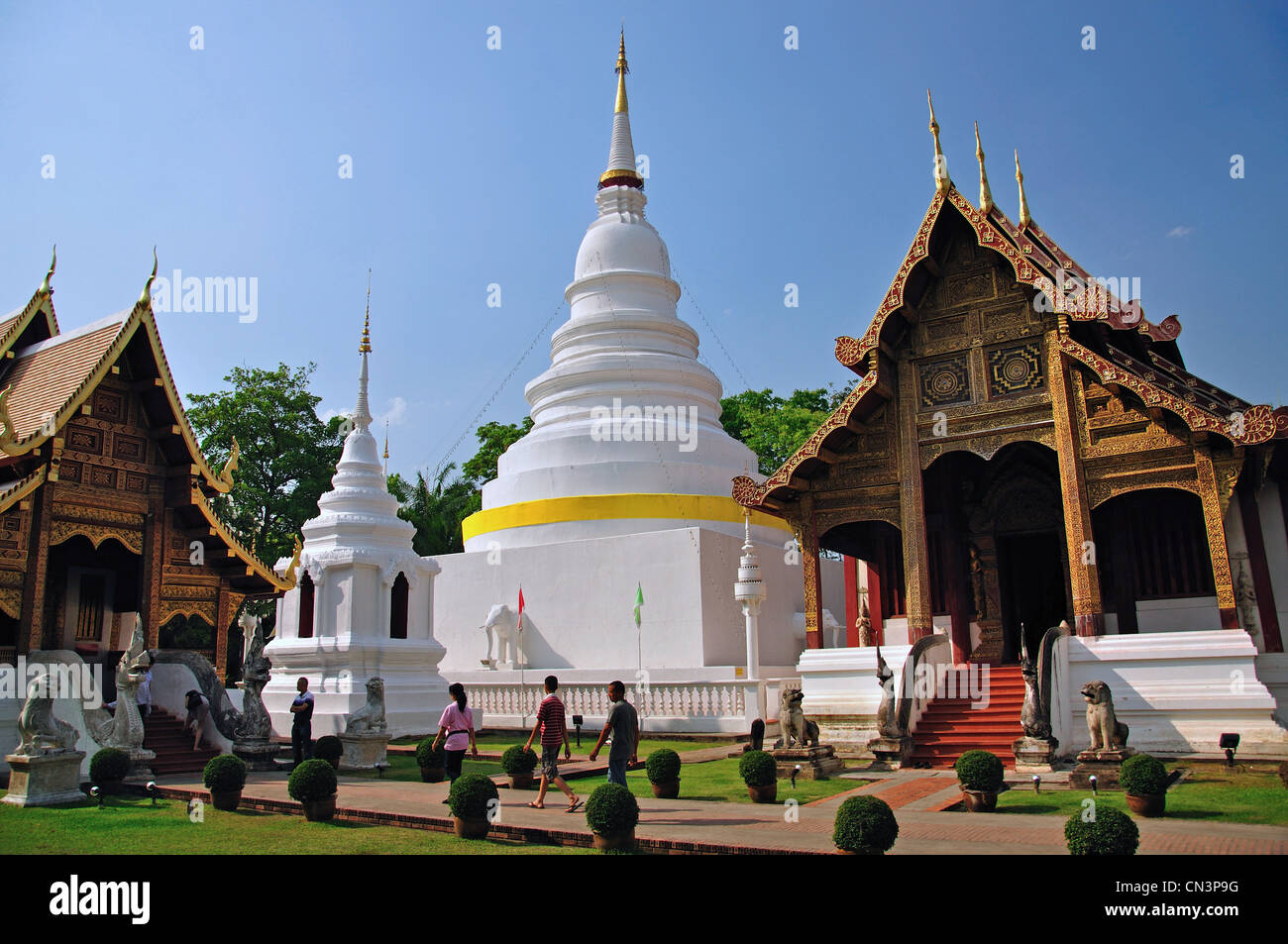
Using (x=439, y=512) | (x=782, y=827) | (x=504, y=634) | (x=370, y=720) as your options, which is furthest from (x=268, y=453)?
(x=782, y=827)

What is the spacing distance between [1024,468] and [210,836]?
1459 cm

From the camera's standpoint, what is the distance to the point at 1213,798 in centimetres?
1010

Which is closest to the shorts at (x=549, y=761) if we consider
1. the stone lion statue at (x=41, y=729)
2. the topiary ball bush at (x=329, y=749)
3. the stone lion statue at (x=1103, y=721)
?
the topiary ball bush at (x=329, y=749)

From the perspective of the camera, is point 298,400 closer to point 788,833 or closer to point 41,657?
point 41,657

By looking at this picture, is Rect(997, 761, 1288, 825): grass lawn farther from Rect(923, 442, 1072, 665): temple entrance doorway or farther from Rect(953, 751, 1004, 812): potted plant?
Rect(923, 442, 1072, 665): temple entrance doorway

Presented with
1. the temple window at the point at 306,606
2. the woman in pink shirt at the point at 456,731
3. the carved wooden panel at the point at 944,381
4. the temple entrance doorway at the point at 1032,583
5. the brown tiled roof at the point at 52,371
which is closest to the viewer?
the woman in pink shirt at the point at 456,731

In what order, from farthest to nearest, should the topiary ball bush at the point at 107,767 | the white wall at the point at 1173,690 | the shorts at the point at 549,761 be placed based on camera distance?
the white wall at the point at 1173,690
the topiary ball bush at the point at 107,767
the shorts at the point at 549,761

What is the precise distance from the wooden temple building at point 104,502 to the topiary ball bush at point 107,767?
285 cm

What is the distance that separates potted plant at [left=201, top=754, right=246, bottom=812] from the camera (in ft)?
35.2

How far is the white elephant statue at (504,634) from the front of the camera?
77.7 feet

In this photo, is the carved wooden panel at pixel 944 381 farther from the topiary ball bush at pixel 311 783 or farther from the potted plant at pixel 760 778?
the topiary ball bush at pixel 311 783

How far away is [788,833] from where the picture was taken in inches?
329

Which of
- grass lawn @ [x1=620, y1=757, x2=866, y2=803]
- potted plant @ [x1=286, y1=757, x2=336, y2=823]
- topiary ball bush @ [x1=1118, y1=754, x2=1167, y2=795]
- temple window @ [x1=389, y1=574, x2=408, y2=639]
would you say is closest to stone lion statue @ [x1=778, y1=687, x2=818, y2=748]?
grass lawn @ [x1=620, y1=757, x2=866, y2=803]
